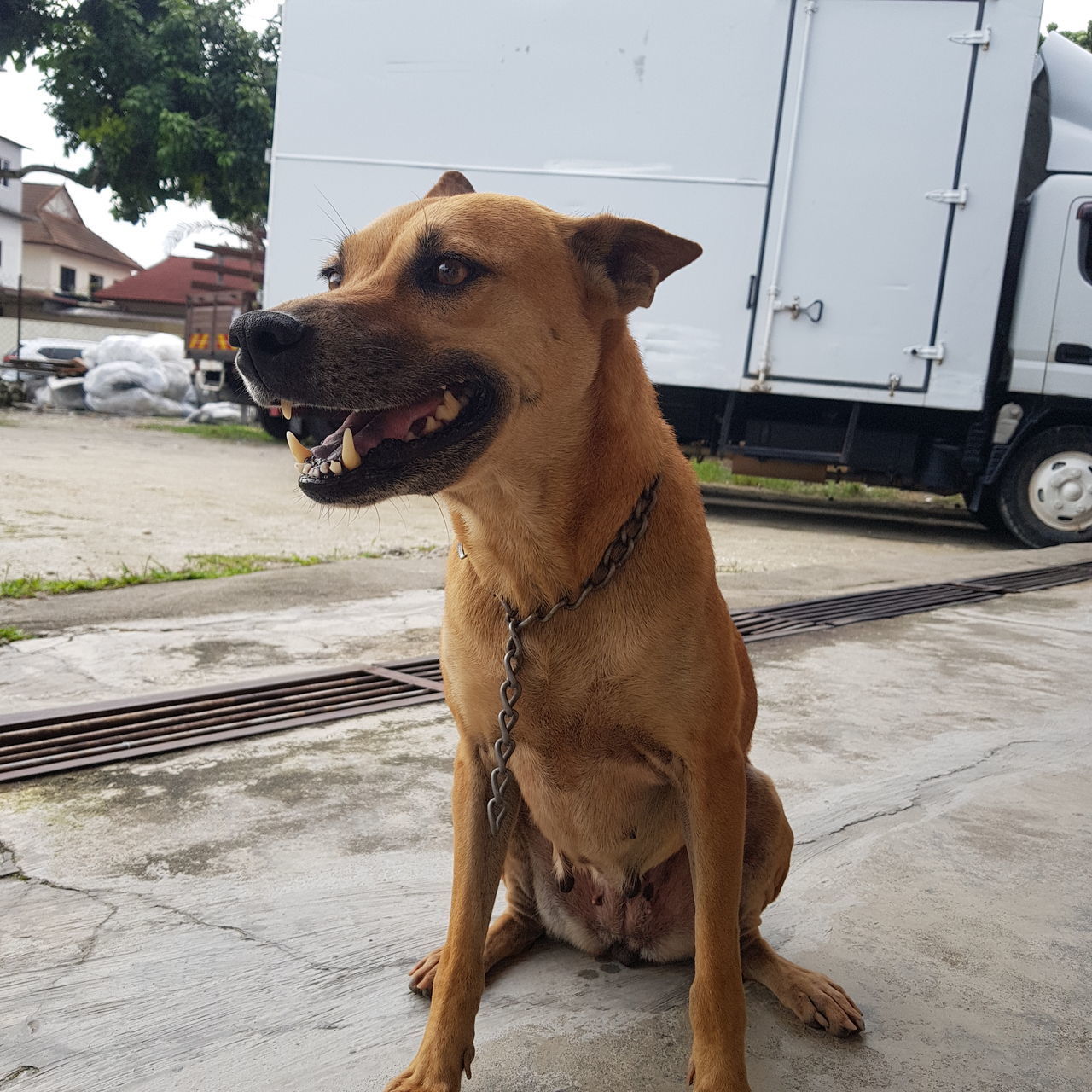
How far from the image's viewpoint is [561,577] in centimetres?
175

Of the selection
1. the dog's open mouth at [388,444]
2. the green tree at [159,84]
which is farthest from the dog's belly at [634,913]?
the green tree at [159,84]

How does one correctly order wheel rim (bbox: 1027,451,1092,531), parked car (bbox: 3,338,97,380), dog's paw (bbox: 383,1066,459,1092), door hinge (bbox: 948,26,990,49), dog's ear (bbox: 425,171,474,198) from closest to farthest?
dog's paw (bbox: 383,1066,459,1092) < dog's ear (bbox: 425,171,474,198) < door hinge (bbox: 948,26,990,49) < wheel rim (bbox: 1027,451,1092,531) < parked car (bbox: 3,338,97,380)

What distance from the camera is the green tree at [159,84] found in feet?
51.7

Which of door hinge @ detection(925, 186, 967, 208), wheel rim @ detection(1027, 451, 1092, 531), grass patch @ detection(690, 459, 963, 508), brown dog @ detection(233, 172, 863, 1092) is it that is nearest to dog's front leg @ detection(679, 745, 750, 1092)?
brown dog @ detection(233, 172, 863, 1092)

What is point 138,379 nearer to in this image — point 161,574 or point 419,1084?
point 161,574

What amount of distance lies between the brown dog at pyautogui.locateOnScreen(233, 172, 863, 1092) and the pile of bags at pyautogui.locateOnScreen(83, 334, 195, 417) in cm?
1695

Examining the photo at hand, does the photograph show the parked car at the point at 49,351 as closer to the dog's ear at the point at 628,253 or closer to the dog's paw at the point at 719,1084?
the dog's ear at the point at 628,253

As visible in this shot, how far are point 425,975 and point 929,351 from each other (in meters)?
7.76

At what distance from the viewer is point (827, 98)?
27.4 feet

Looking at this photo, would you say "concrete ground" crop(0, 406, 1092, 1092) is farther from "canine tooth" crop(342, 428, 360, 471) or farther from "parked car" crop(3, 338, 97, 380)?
"parked car" crop(3, 338, 97, 380)

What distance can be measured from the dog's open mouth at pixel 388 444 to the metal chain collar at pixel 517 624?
11.2 inches

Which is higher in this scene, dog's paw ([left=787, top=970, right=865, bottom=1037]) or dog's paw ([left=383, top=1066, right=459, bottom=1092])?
dog's paw ([left=787, top=970, right=865, bottom=1037])

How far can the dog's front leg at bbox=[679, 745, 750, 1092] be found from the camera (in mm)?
1621

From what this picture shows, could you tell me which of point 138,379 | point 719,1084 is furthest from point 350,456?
point 138,379
